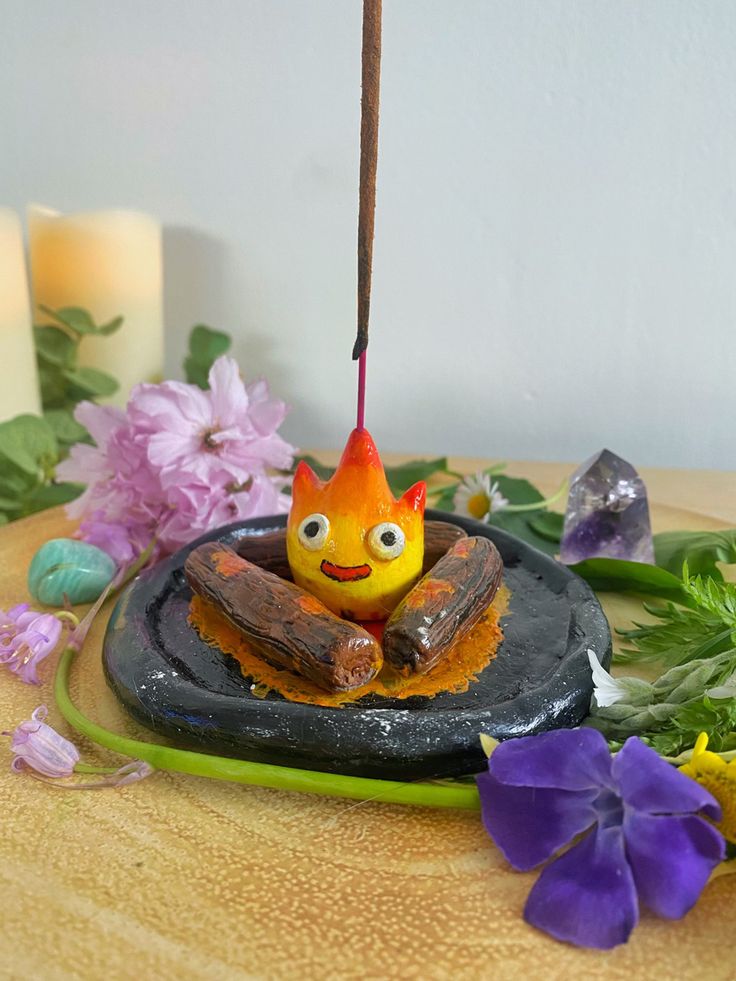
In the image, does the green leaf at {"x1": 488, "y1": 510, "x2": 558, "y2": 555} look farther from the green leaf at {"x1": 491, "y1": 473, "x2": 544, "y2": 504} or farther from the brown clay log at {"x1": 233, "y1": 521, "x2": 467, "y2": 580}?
the brown clay log at {"x1": 233, "y1": 521, "x2": 467, "y2": 580}

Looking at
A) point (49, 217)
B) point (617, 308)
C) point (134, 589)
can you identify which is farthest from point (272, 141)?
point (134, 589)

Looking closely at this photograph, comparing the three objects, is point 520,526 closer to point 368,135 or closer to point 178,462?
point 178,462

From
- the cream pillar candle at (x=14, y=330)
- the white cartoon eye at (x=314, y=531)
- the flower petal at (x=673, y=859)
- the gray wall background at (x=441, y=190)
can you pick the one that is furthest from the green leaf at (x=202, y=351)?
the flower petal at (x=673, y=859)

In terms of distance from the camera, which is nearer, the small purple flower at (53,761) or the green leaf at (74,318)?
the small purple flower at (53,761)

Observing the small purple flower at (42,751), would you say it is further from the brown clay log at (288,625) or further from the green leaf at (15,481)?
the green leaf at (15,481)

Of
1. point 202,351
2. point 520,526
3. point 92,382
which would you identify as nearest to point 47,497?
point 92,382

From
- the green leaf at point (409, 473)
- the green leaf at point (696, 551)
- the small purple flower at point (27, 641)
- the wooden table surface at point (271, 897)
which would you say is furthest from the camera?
the green leaf at point (409, 473)
